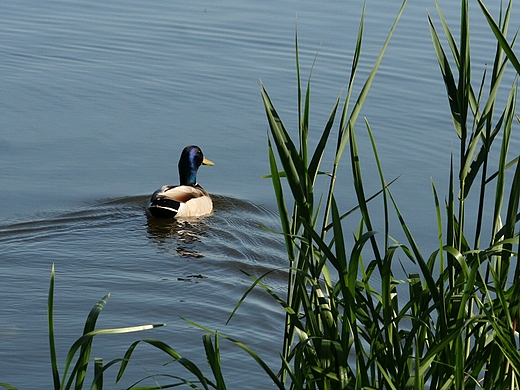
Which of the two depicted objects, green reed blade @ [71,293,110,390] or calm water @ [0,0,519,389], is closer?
green reed blade @ [71,293,110,390]

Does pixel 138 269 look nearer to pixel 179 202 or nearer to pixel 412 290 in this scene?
pixel 179 202

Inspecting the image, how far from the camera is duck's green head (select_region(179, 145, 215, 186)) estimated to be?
8.90m

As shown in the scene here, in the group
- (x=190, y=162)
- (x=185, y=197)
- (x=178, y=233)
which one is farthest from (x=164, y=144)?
(x=178, y=233)

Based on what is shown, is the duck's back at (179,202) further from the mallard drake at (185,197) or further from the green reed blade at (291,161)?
the green reed blade at (291,161)

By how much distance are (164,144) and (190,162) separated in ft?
2.71

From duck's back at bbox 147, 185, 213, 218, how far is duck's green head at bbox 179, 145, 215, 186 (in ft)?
0.98

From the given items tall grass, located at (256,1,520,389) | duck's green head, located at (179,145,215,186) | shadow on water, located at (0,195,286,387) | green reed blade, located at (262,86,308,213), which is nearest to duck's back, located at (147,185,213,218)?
shadow on water, located at (0,195,286,387)

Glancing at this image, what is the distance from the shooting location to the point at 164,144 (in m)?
9.73

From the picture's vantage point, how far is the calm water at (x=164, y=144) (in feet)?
19.5

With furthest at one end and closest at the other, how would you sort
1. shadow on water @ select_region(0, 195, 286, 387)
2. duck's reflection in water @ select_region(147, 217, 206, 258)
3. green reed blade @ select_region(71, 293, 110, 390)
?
duck's reflection in water @ select_region(147, 217, 206, 258) < shadow on water @ select_region(0, 195, 286, 387) < green reed blade @ select_region(71, 293, 110, 390)

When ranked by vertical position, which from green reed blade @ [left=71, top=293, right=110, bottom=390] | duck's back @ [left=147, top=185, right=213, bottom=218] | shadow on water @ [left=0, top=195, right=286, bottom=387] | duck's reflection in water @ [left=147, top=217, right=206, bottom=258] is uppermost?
green reed blade @ [left=71, top=293, right=110, bottom=390]

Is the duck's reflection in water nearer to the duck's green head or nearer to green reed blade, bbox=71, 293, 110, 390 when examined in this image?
the duck's green head

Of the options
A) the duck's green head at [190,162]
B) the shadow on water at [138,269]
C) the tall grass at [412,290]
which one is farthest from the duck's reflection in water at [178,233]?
the tall grass at [412,290]

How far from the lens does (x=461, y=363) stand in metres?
2.50
